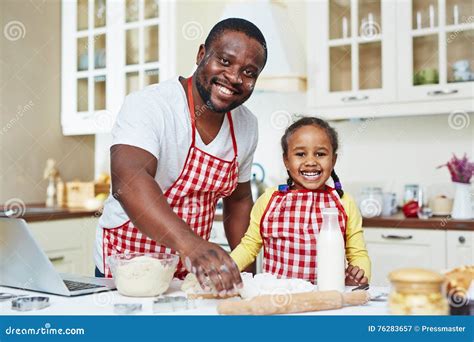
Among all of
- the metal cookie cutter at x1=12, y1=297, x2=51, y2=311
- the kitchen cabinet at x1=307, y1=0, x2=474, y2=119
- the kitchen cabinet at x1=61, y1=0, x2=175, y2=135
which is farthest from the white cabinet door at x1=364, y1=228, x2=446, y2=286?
the metal cookie cutter at x1=12, y1=297, x2=51, y2=311

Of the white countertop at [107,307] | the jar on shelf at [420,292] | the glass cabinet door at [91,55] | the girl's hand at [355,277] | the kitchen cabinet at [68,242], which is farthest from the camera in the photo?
the glass cabinet door at [91,55]

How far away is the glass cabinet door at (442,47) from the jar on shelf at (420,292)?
6.66 ft

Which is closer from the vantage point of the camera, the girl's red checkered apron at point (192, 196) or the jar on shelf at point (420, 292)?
the jar on shelf at point (420, 292)

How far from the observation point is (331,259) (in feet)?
3.92

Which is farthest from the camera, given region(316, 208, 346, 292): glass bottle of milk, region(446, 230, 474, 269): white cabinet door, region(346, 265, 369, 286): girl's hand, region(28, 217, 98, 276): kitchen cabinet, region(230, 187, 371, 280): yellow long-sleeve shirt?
region(28, 217, 98, 276): kitchen cabinet

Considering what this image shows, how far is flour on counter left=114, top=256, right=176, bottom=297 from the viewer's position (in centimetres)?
121

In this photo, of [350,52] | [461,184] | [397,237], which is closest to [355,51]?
[350,52]

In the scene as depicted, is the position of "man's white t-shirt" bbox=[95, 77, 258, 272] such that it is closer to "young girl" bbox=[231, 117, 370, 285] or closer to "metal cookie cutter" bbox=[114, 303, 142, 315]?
"young girl" bbox=[231, 117, 370, 285]

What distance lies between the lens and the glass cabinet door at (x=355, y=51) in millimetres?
3041

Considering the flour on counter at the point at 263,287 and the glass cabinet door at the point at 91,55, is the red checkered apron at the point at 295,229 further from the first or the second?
the glass cabinet door at the point at 91,55

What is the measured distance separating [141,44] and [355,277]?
2522 mm

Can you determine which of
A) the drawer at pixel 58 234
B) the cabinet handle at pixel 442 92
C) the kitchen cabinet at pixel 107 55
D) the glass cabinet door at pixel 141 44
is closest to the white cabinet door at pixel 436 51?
the cabinet handle at pixel 442 92

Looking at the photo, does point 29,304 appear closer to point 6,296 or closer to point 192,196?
point 6,296

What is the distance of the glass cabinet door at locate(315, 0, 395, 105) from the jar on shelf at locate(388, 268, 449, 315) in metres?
2.12
